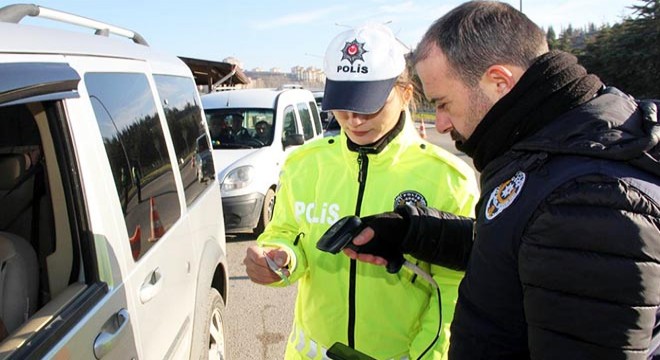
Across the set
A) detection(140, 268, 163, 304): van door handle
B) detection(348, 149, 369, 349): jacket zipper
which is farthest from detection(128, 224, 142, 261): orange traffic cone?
detection(348, 149, 369, 349): jacket zipper

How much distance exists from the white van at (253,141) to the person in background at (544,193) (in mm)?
4818

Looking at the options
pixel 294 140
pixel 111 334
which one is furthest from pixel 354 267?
pixel 294 140

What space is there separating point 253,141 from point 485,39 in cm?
592

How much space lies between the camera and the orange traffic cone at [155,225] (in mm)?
2121

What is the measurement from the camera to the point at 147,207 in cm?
211

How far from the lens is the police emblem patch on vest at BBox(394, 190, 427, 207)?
169 cm

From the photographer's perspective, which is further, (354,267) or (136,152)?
(136,152)

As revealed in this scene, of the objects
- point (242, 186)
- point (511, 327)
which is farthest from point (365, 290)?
point (242, 186)

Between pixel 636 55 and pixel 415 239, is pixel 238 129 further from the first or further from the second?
pixel 636 55

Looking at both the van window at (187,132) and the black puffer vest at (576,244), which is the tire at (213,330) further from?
the black puffer vest at (576,244)

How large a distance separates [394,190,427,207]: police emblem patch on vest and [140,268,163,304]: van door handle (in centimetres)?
97

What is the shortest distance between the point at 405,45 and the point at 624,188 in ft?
3.79

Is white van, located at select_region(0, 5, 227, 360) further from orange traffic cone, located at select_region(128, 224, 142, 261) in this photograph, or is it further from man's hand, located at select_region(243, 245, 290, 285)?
man's hand, located at select_region(243, 245, 290, 285)

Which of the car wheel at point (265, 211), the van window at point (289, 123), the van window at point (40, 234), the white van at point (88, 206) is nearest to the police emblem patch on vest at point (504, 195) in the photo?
the white van at point (88, 206)
